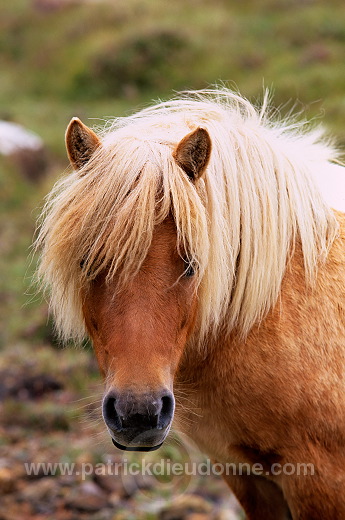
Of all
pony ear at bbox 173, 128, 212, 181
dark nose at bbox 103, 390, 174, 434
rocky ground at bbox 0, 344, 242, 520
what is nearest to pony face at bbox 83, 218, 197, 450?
dark nose at bbox 103, 390, 174, 434

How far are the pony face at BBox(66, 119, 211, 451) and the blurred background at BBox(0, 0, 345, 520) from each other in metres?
0.63

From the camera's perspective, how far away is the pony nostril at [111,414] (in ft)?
7.33

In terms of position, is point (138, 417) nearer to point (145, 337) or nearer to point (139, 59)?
point (145, 337)

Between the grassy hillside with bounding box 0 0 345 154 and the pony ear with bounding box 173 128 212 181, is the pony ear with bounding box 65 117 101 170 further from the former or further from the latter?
the grassy hillside with bounding box 0 0 345 154

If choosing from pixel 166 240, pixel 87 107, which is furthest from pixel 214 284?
pixel 87 107

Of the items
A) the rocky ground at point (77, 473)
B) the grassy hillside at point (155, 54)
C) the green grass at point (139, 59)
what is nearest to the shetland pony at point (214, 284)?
the rocky ground at point (77, 473)

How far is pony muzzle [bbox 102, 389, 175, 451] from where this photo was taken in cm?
217

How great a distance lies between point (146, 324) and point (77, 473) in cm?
289

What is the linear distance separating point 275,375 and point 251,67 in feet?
47.9

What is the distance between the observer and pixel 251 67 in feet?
52.9

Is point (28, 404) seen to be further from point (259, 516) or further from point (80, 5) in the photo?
point (80, 5)

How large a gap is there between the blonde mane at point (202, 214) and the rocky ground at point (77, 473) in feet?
4.33

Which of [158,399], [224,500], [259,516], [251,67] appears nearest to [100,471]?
[224,500]

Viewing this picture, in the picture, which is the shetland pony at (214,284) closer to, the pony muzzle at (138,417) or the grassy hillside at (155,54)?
the pony muzzle at (138,417)
